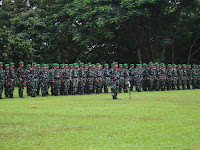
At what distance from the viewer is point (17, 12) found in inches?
1515

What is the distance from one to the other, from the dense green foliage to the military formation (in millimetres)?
6260

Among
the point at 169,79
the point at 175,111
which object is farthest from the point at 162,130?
the point at 169,79

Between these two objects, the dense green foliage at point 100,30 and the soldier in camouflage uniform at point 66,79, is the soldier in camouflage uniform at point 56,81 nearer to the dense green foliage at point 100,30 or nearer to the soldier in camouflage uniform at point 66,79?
the soldier in camouflage uniform at point 66,79

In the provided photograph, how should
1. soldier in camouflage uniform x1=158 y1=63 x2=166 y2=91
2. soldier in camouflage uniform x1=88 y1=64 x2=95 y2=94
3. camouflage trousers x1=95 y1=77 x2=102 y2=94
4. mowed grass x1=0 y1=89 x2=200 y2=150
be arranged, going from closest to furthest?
mowed grass x1=0 y1=89 x2=200 y2=150
soldier in camouflage uniform x1=88 y1=64 x2=95 y2=94
camouflage trousers x1=95 y1=77 x2=102 y2=94
soldier in camouflage uniform x1=158 y1=63 x2=166 y2=91

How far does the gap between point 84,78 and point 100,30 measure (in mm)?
10009

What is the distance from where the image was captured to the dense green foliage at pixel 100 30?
3106 cm

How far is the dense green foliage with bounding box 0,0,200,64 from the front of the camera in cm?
3106

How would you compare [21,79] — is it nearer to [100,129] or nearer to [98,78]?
[98,78]

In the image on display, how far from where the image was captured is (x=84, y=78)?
22.8 meters

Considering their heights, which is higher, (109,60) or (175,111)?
(109,60)

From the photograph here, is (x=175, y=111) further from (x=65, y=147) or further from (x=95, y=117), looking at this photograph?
(x=65, y=147)

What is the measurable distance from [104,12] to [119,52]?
7.76 m

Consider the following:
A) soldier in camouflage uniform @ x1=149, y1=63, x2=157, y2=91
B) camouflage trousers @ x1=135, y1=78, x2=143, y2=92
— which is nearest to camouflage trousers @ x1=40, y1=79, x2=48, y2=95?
camouflage trousers @ x1=135, y1=78, x2=143, y2=92

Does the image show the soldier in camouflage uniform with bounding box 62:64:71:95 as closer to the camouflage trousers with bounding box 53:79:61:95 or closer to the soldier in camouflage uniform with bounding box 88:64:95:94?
the camouflage trousers with bounding box 53:79:61:95
